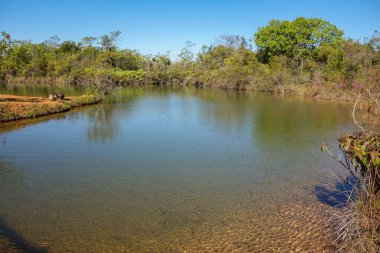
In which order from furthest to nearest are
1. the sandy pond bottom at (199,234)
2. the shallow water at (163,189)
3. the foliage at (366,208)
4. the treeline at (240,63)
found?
the treeline at (240,63), the shallow water at (163,189), the sandy pond bottom at (199,234), the foliage at (366,208)

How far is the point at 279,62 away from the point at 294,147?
49272mm

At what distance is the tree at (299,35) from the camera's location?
66875 millimetres

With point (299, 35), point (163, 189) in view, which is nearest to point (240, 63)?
point (299, 35)

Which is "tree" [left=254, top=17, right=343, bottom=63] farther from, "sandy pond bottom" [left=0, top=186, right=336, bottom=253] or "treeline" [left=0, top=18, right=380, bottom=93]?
"sandy pond bottom" [left=0, top=186, right=336, bottom=253]

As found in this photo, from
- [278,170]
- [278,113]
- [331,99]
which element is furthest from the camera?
[331,99]

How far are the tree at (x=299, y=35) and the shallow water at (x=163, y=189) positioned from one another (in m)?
51.1

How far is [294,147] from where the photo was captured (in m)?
16.6

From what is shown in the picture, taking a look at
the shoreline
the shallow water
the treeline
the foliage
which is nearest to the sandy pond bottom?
the shallow water

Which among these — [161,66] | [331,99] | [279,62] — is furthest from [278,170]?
[161,66]

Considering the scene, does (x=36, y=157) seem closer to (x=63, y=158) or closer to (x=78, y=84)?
(x=63, y=158)

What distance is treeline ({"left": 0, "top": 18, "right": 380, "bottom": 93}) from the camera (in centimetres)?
4902

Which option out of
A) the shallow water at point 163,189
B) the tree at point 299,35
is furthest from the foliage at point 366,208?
the tree at point 299,35

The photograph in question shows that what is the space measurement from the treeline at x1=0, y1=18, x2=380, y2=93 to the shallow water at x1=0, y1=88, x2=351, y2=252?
25.6 m

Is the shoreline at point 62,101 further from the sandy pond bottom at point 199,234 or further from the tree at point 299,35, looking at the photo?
the sandy pond bottom at point 199,234
